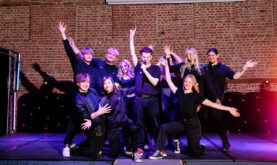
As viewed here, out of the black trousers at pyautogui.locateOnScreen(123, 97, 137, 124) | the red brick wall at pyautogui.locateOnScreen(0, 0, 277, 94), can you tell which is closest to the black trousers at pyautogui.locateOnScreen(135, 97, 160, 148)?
the black trousers at pyautogui.locateOnScreen(123, 97, 137, 124)

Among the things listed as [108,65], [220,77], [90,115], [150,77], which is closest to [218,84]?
[220,77]

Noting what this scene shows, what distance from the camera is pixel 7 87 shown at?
5965 millimetres

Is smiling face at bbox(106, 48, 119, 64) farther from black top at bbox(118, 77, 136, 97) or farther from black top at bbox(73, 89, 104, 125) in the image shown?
black top at bbox(73, 89, 104, 125)

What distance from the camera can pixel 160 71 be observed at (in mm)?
3979

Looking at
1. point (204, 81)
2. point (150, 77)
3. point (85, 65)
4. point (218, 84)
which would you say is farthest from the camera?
point (85, 65)

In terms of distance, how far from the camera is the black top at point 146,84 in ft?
12.7

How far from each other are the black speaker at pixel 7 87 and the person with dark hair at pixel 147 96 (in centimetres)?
372

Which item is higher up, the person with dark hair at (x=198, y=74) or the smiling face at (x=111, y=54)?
the smiling face at (x=111, y=54)

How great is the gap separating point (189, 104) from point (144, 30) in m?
3.45

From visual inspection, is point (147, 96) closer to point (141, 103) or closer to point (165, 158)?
point (141, 103)

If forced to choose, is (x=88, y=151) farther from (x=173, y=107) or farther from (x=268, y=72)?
(x=268, y=72)

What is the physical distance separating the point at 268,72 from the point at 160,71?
3.76 meters

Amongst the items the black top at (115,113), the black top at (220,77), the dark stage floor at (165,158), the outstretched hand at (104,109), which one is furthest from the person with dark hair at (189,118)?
the outstretched hand at (104,109)

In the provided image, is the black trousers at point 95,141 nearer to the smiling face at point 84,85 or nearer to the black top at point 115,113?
the black top at point 115,113
